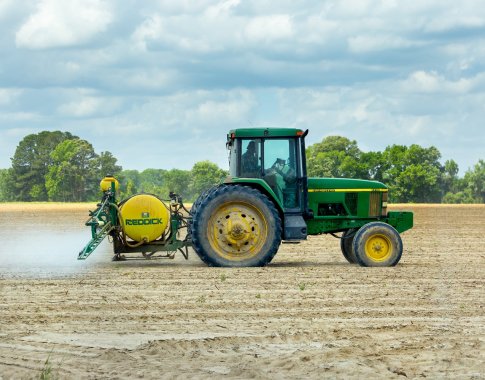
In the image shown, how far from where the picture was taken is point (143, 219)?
57.3ft

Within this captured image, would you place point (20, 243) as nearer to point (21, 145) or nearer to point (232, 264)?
point (232, 264)

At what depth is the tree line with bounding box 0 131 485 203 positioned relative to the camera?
10100 cm

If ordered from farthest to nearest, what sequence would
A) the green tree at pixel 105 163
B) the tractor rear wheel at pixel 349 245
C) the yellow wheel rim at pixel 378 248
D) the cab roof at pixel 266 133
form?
1. the green tree at pixel 105 163
2. the tractor rear wheel at pixel 349 245
3. the yellow wheel rim at pixel 378 248
4. the cab roof at pixel 266 133

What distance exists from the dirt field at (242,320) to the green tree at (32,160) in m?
93.6

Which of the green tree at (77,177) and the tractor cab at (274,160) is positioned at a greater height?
the green tree at (77,177)

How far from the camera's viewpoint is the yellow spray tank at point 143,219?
17.4m

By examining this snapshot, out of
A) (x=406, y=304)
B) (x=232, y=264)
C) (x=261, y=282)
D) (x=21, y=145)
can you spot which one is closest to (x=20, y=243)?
(x=232, y=264)

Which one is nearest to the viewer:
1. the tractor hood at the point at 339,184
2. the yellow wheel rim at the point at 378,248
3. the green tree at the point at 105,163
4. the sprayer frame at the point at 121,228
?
the yellow wheel rim at the point at 378,248

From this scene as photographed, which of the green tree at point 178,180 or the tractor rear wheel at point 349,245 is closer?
the tractor rear wheel at point 349,245

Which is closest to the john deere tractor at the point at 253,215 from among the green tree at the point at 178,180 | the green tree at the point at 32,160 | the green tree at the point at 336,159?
the green tree at the point at 336,159

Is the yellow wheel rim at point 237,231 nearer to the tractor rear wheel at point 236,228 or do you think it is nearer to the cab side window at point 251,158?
the tractor rear wheel at point 236,228

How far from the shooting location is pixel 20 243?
25609mm

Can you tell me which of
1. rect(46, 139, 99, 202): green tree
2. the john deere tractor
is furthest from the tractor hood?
rect(46, 139, 99, 202): green tree

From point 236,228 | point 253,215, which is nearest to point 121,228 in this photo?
point 236,228
